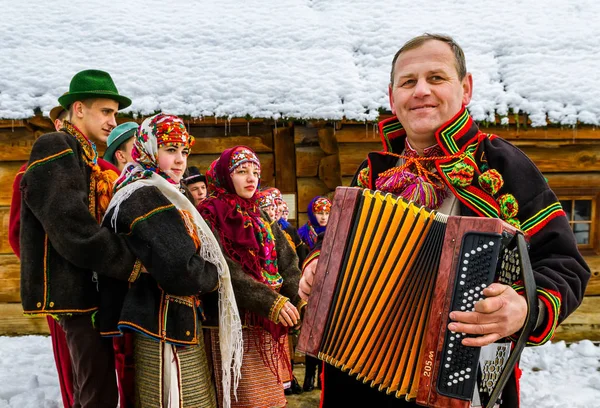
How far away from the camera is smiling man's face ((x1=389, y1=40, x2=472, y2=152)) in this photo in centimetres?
150

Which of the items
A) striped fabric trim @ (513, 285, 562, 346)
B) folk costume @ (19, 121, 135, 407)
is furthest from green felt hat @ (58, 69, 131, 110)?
striped fabric trim @ (513, 285, 562, 346)

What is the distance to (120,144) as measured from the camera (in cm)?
354

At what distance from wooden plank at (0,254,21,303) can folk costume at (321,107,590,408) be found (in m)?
4.87

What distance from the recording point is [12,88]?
4973 millimetres

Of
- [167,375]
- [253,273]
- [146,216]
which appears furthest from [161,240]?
[253,273]

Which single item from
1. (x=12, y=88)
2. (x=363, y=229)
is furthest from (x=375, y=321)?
(x=12, y=88)

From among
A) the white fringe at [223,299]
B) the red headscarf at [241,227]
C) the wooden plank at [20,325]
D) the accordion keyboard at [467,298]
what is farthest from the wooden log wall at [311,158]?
the accordion keyboard at [467,298]

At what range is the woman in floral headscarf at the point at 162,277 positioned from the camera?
228 centimetres

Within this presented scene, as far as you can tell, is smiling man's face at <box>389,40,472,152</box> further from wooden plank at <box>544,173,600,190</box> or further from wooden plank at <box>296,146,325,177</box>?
wooden plank at <box>544,173,600,190</box>

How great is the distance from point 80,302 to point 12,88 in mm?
3668

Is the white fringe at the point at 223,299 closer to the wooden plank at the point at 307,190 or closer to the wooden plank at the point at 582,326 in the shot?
the wooden plank at the point at 307,190

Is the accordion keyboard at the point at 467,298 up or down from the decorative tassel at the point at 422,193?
down

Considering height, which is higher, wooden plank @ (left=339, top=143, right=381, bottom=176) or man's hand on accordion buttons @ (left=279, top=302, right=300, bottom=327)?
wooden plank @ (left=339, top=143, right=381, bottom=176)

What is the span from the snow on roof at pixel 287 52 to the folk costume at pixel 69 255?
266 cm
